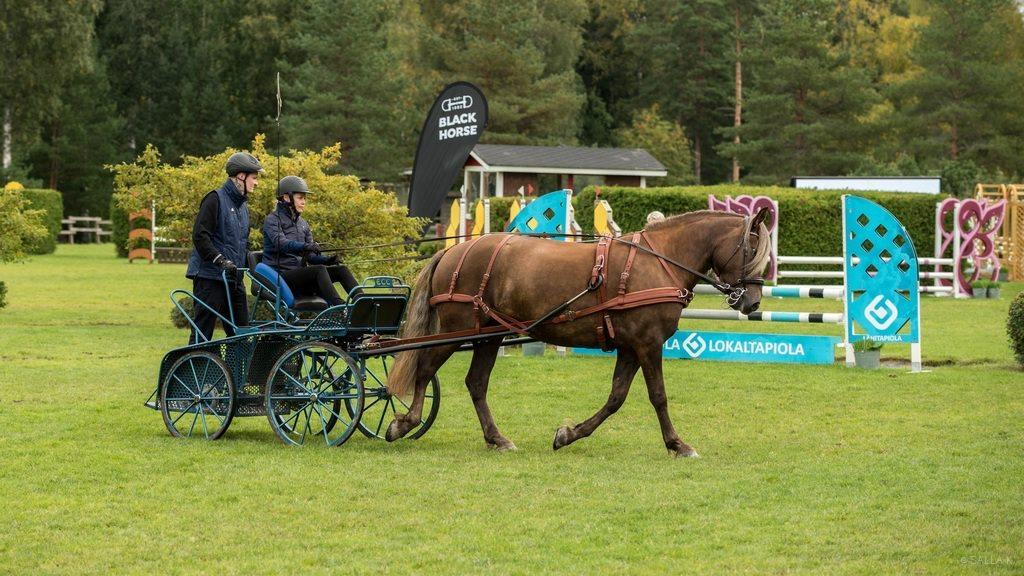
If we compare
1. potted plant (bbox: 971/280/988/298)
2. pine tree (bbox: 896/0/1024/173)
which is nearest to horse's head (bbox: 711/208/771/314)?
potted plant (bbox: 971/280/988/298)

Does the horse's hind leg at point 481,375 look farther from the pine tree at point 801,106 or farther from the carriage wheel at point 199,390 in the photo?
the pine tree at point 801,106

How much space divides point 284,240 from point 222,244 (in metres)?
0.49

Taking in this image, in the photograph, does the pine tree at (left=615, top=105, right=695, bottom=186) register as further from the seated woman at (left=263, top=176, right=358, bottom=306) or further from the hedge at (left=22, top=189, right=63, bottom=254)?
the seated woman at (left=263, top=176, right=358, bottom=306)

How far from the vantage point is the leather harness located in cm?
916

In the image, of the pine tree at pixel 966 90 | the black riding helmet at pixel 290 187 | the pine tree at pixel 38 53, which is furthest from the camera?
the pine tree at pixel 966 90

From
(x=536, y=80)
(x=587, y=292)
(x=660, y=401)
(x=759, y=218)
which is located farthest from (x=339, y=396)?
(x=536, y=80)

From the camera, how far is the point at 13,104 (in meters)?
52.0

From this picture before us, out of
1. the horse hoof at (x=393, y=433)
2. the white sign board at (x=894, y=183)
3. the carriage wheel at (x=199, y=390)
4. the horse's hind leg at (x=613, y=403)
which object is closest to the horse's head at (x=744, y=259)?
the horse's hind leg at (x=613, y=403)

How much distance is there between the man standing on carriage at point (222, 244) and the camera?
33.1ft

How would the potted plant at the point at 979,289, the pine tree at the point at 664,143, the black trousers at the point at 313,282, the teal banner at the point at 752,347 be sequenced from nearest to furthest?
the black trousers at the point at 313,282 → the teal banner at the point at 752,347 → the potted plant at the point at 979,289 → the pine tree at the point at 664,143

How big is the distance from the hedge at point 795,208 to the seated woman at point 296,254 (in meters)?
15.8

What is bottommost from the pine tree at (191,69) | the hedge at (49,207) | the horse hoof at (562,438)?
the horse hoof at (562,438)

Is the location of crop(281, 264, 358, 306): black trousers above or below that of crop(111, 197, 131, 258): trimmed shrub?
below

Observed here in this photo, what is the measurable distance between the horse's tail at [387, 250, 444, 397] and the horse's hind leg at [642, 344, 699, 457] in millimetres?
1659
